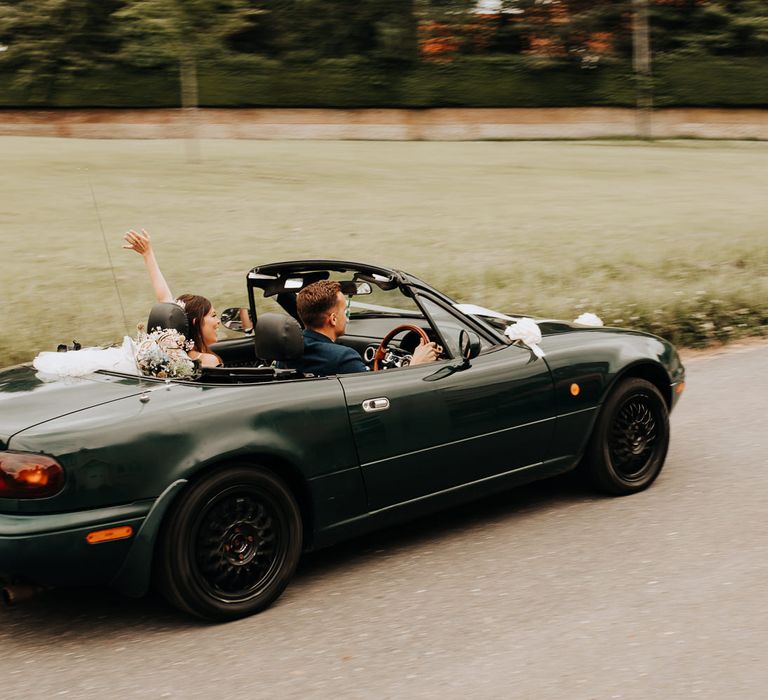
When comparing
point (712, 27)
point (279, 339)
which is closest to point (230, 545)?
point (279, 339)

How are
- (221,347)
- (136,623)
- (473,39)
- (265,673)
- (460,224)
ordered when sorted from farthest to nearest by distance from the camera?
1. (473,39)
2. (460,224)
3. (221,347)
4. (136,623)
5. (265,673)

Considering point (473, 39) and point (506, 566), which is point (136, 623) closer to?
point (506, 566)

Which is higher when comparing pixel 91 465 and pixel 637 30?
pixel 637 30

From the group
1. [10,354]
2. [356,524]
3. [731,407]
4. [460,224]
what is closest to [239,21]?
[460,224]

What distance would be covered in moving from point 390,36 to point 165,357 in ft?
140

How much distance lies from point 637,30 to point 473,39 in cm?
716

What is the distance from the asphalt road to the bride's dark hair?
119 cm

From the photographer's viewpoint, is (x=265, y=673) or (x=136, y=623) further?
(x=136, y=623)

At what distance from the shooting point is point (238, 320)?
20.0 ft

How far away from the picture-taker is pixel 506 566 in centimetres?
475

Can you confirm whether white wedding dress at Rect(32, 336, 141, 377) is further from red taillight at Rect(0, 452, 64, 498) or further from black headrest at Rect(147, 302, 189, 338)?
red taillight at Rect(0, 452, 64, 498)

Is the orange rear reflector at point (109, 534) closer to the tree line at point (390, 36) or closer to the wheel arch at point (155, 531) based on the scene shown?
the wheel arch at point (155, 531)

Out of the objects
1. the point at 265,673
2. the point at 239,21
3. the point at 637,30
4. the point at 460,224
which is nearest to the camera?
the point at 265,673

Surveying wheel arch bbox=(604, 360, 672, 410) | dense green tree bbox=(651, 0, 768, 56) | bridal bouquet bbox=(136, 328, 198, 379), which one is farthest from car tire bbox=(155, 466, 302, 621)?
dense green tree bbox=(651, 0, 768, 56)
